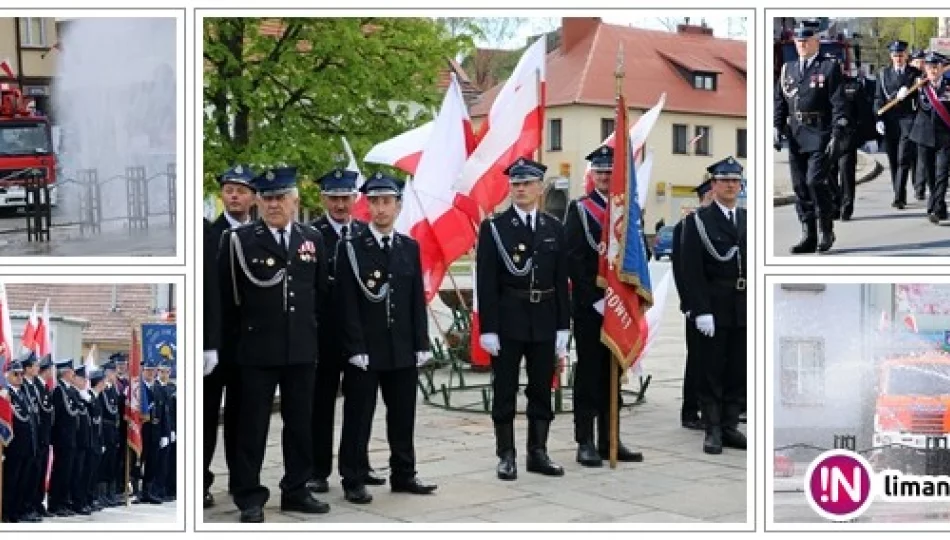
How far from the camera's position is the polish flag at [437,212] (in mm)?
9109

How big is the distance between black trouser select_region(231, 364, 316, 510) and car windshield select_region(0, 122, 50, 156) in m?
1.37

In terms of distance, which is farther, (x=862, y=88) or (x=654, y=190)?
(x=654, y=190)

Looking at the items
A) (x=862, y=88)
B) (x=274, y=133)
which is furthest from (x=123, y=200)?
(x=862, y=88)

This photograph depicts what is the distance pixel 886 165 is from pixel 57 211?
12.5ft

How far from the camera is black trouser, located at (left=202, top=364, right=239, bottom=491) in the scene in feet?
24.9

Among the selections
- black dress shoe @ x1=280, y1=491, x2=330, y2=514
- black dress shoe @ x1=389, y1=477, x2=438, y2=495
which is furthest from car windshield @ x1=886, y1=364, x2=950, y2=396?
black dress shoe @ x1=280, y1=491, x2=330, y2=514

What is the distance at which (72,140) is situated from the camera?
7418 millimetres

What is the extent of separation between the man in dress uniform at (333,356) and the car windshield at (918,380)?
8.12 feet

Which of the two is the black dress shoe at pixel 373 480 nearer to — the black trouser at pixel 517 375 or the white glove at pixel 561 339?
the black trouser at pixel 517 375

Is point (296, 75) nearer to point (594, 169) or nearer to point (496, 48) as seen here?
point (496, 48)

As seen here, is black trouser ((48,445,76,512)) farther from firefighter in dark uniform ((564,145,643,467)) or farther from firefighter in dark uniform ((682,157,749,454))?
firefighter in dark uniform ((682,157,749,454))
